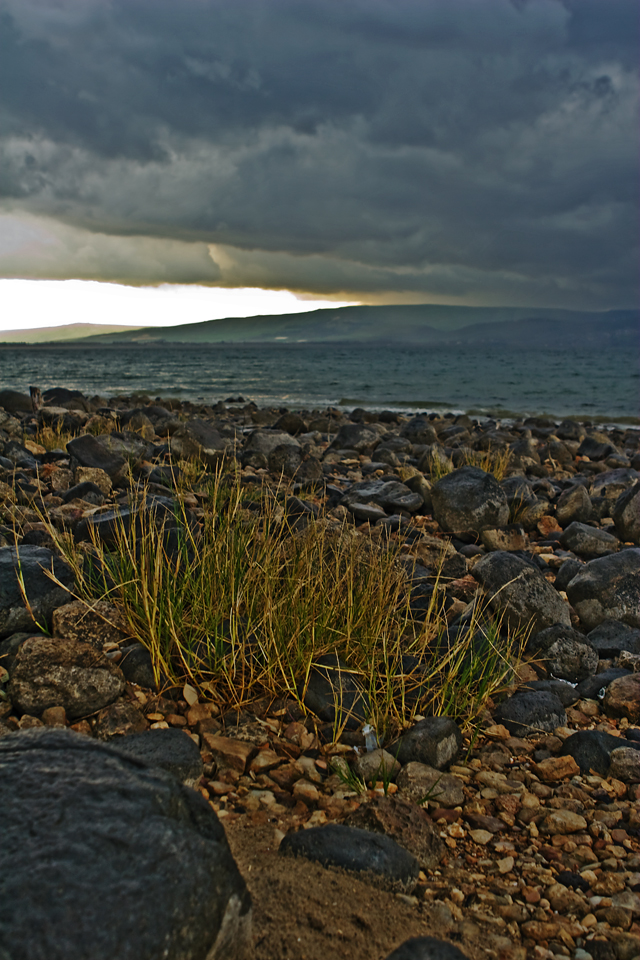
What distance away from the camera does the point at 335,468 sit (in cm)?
812

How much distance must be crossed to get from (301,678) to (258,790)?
62 centimetres

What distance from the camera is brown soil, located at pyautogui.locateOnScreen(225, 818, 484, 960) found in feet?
5.34

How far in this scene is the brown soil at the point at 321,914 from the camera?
163 centimetres

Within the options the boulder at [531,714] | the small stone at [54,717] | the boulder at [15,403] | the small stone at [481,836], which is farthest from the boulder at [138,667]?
the boulder at [15,403]

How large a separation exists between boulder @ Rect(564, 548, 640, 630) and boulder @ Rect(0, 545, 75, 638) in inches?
119

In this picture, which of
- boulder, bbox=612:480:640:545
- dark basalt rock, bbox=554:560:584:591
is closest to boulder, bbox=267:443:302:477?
boulder, bbox=612:480:640:545

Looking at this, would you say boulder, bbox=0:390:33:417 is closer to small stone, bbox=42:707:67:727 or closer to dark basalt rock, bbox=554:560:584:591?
dark basalt rock, bbox=554:560:584:591

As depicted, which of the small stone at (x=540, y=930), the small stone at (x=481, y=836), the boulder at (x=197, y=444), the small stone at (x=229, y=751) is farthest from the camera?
the boulder at (x=197, y=444)

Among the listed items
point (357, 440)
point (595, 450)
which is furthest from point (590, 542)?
point (595, 450)

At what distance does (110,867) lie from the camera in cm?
137

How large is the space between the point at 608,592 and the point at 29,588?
3319mm

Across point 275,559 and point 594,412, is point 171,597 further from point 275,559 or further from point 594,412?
point 594,412

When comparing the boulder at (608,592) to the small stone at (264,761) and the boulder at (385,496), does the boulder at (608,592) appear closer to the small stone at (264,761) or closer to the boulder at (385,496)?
the boulder at (385,496)

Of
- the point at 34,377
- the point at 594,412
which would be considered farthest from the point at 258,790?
the point at 34,377
